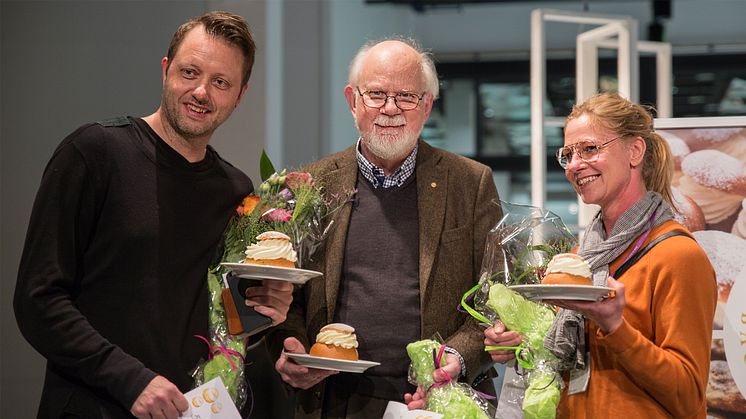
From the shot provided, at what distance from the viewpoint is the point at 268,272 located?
245 cm

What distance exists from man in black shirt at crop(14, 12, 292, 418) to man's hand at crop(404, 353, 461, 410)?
0.48 m

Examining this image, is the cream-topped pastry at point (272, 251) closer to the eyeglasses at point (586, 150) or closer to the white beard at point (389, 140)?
the white beard at point (389, 140)

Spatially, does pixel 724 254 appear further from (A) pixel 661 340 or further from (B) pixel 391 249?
(B) pixel 391 249

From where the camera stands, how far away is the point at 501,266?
2684 millimetres

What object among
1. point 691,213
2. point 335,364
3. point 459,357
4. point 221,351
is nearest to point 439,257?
point 459,357

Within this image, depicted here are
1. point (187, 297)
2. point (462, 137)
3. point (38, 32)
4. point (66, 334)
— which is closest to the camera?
point (66, 334)

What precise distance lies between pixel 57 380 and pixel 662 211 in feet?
5.89

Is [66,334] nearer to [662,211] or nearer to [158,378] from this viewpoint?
[158,378]

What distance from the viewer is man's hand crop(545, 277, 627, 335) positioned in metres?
2.19

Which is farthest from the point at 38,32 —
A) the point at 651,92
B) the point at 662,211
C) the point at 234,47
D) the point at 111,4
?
the point at 651,92

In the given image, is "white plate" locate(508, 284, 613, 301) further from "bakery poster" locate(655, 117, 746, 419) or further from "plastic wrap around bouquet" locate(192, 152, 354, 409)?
"bakery poster" locate(655, 117, 746, 419)

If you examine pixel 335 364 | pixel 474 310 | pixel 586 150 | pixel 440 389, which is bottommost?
pixel 440 389

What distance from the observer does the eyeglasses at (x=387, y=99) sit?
2.97 meters

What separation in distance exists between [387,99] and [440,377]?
96 cm
